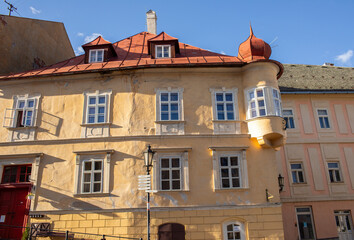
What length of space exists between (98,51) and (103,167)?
23.1ft

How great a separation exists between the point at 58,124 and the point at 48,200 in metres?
3.85

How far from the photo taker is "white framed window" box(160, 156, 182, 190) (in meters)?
14.5

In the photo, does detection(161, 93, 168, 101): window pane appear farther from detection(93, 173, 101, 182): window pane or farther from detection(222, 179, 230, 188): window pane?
detection(222, 179, 230, 188): window pane

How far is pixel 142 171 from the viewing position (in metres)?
14.6

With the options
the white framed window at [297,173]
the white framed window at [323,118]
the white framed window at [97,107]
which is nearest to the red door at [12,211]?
the white framed window at [97,107]

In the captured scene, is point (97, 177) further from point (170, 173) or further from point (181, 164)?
point (181, 164)

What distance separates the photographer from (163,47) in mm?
17422

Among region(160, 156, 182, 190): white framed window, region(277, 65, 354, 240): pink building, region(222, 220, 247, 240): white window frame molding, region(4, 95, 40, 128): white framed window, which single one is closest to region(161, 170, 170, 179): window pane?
region(160, 156, 182, 190): white framed window

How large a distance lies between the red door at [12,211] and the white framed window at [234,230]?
952 cm

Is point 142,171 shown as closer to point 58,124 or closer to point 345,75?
point 58,124

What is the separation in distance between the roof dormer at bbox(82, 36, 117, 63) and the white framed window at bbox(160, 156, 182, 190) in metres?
7.03

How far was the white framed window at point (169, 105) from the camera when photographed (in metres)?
15.5

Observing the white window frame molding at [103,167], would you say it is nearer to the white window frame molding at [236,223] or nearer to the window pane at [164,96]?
the window pane at [164,96]

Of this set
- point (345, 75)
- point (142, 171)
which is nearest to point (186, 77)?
point (142, 171)
